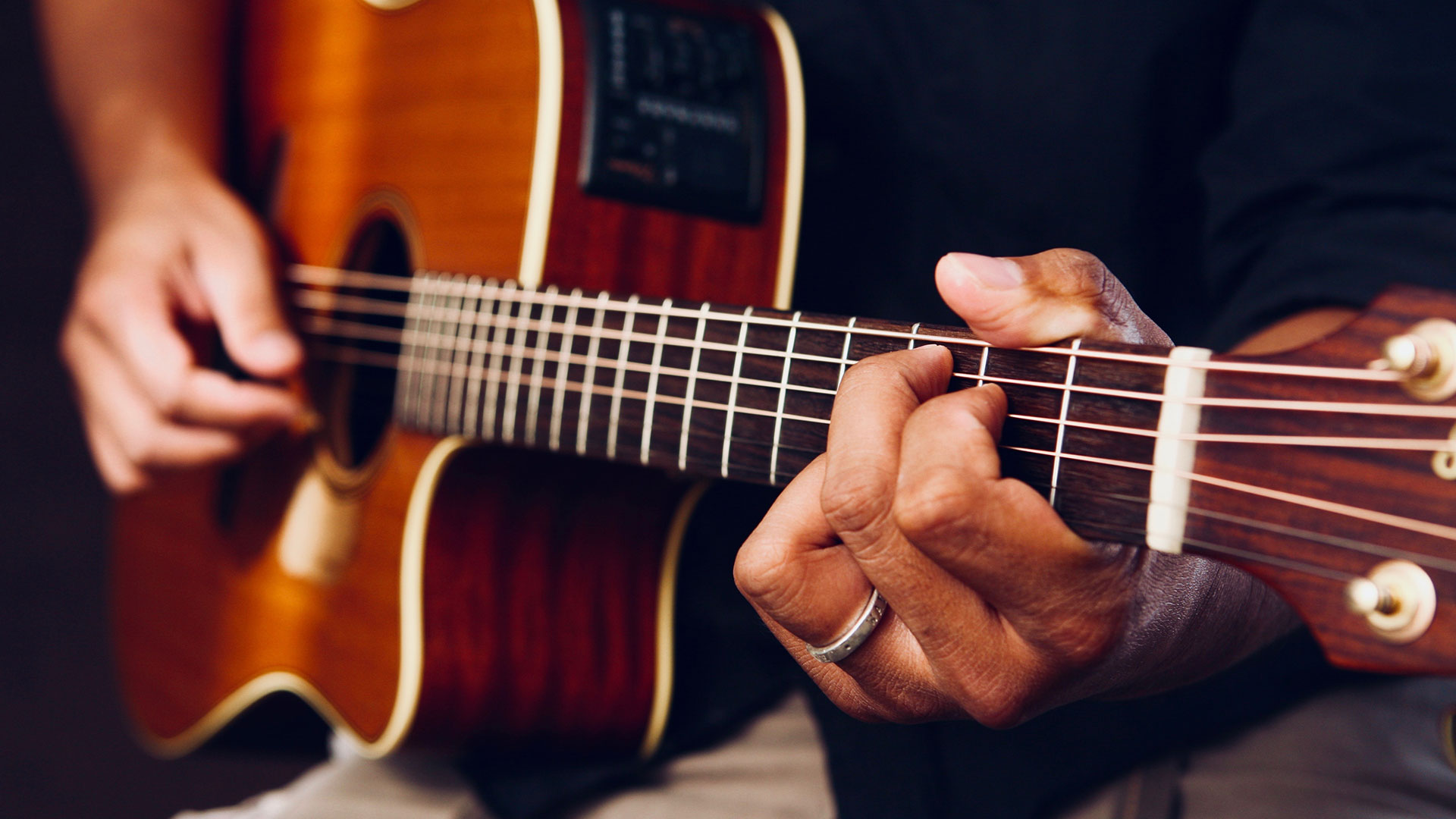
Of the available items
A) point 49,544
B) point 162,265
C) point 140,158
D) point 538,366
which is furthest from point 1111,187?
point 49,544

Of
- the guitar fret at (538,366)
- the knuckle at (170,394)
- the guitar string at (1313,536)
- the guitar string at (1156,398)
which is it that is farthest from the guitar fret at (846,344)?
the knuckle at (170,394)

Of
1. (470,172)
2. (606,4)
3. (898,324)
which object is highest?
(606,4)

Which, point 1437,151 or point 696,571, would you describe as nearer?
point 1437,151

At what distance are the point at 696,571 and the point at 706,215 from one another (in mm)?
A: 257

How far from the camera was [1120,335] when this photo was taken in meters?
0.38

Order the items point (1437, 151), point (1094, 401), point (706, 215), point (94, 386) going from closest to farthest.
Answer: point (1094, 401), point (1437, 151), point (706, 215), point (94, 386)

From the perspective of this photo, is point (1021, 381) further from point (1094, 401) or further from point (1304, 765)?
point (1304, 765)

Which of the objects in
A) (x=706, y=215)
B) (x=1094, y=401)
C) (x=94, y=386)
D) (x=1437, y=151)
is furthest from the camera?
(x=94, y=386)

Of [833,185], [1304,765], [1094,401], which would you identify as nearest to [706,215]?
[833,185]

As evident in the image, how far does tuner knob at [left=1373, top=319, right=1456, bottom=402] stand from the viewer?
300 millimetres

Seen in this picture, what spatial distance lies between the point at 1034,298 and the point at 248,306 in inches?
25.7

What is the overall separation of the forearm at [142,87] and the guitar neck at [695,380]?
0.26 m

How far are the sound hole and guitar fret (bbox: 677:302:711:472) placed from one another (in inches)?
13.9

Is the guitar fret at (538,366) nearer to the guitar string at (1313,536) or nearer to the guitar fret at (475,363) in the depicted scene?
the guitar fret at (475,363)
